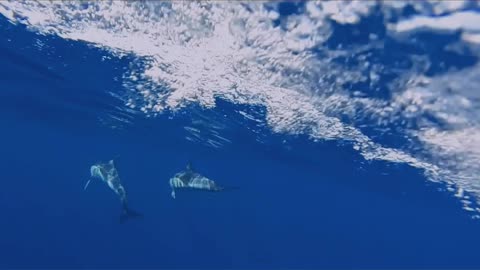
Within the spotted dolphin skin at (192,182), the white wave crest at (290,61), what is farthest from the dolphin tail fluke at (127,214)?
the white wave crest at (290,61)

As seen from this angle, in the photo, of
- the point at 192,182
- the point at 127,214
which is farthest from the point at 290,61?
the point at 127,214

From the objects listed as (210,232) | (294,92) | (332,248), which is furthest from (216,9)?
(332,248)

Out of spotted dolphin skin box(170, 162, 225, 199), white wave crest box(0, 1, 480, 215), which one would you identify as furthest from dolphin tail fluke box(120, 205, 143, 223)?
white wave crest box(0, 1, 480, 215)

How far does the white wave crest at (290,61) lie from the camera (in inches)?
358

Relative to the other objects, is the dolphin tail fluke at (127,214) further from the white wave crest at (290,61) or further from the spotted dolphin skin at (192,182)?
the white wave crest at (290,61)

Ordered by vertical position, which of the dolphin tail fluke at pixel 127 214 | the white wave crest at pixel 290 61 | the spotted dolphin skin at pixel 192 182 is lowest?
the dolphin tail fluke at pixel 127 214

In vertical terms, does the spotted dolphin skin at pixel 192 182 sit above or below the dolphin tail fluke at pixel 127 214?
above

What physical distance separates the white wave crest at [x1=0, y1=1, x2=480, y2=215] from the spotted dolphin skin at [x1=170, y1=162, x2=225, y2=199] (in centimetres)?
380

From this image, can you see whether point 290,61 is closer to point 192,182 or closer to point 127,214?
point 192,182

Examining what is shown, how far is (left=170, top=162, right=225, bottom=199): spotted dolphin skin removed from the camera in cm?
1362

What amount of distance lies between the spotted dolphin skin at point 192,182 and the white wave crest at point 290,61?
150 inches

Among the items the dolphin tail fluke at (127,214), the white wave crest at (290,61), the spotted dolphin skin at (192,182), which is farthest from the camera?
the dolphin tail fluke at (127,214)

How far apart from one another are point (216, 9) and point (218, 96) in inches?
338

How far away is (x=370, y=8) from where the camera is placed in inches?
317
